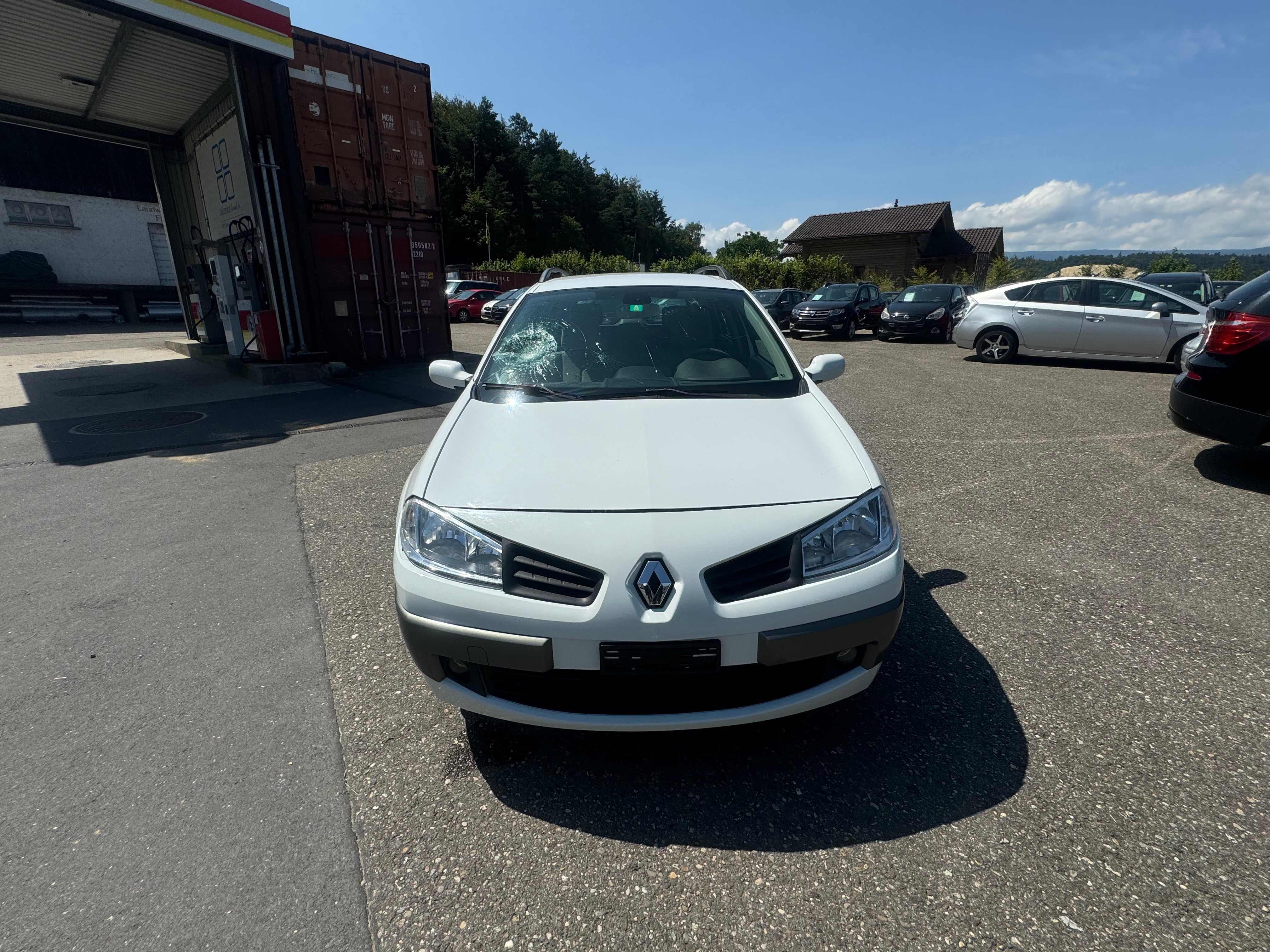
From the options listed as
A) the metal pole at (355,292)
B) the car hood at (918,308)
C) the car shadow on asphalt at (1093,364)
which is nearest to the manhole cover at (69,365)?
the metal pole at (355,292)

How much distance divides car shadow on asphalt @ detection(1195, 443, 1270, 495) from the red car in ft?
74.4

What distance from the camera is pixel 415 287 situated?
12.1 meters

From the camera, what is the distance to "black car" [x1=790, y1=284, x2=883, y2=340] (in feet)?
56.2

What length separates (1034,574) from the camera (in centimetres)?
349

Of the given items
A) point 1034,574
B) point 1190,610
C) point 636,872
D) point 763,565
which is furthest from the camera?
point 1034,574

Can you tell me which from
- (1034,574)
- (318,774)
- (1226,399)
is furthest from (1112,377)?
(318,774)

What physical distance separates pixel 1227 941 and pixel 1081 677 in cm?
118

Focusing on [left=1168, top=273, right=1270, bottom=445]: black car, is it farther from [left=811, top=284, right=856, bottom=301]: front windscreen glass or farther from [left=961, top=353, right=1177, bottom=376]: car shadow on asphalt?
[left=811, top=284, right=856, bottom=301]: front windscreen glass

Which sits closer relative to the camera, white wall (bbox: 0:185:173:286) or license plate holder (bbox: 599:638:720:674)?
license plate holder (bbox: 599:638:720:674)

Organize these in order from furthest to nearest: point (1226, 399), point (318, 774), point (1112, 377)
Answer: point (1112, 377), point (1226, 399), point (318, 774)

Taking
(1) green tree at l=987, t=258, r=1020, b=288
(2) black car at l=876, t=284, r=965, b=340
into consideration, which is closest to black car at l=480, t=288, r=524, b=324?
(2) black car at l=876, t=284, r=965, b=340

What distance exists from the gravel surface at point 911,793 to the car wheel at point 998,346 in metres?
9.09

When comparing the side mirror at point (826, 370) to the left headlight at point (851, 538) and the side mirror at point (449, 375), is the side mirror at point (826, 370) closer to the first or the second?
the left headlight at point (851, 538)

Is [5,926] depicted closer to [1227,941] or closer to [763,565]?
[763,565]
